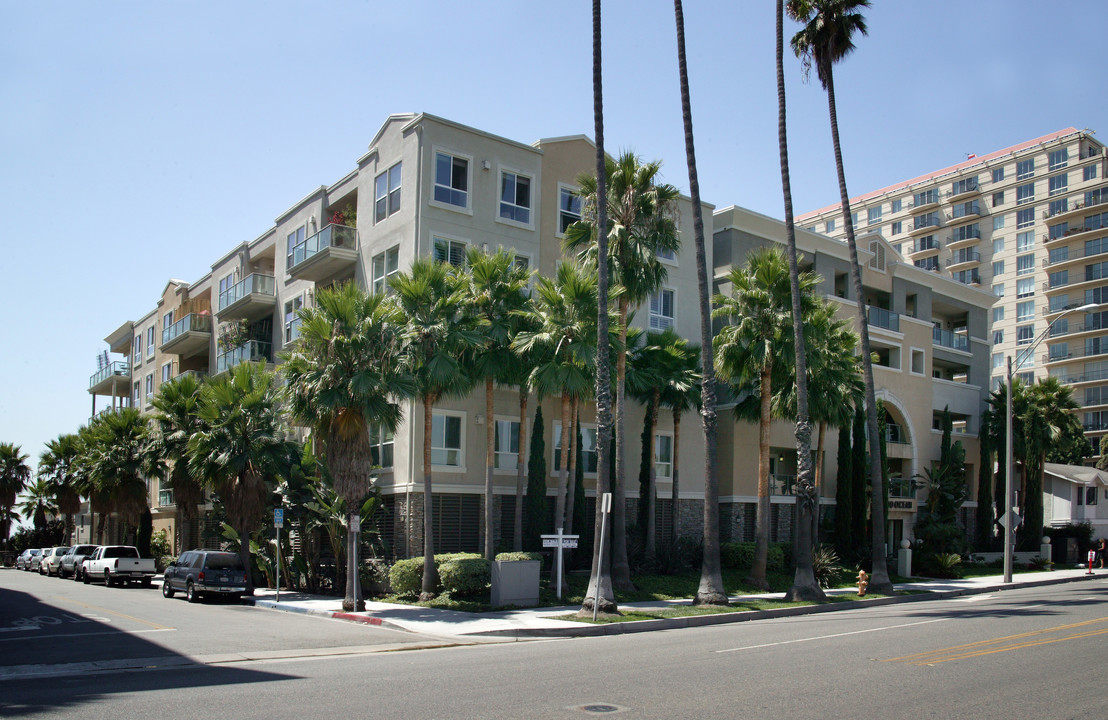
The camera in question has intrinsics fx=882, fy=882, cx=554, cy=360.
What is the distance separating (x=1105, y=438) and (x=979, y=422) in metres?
30.6

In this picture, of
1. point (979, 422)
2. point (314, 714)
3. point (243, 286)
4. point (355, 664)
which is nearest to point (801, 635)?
point (355, 664)

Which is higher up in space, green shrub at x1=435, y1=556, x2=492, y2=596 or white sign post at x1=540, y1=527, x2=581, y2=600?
white sign post at x1=540, y1=527, x2=581, y2=600

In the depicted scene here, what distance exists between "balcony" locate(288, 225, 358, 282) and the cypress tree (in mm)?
9595

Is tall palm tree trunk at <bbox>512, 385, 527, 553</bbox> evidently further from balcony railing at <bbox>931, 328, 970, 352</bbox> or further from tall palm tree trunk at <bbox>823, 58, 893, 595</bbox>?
balcony railing at <bbox>931, 328, 970, 352</bbox>

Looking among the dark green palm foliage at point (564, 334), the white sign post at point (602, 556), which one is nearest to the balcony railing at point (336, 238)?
the dark green palm foliage at point (564, 334)

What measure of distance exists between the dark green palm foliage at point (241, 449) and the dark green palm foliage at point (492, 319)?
10159 millimetres

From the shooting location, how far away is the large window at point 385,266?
1208 inches

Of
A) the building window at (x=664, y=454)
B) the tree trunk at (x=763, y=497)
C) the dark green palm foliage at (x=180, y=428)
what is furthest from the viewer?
the dark green palm foliage at (x=180, y=428)

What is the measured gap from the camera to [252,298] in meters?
40.0

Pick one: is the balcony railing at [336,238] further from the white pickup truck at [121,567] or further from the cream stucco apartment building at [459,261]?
the white pickup truck at [121,567]

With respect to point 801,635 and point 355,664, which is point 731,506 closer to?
point 801,635

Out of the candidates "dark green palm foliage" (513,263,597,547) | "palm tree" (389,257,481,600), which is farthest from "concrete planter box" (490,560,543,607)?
"palm tree" (389,257,481,600)

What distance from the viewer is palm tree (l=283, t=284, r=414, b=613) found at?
75.7ft

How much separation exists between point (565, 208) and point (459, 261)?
5.12m
